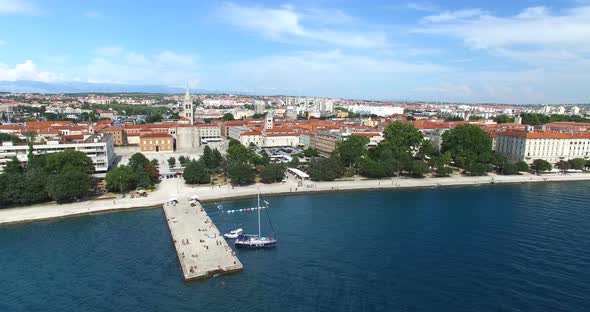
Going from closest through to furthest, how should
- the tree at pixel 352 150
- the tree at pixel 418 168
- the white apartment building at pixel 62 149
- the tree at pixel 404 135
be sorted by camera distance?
the white apartment building at pixel 62 149 < the tree at pixel 418 168 < the tree at pixel 352 150 < the tree at pixel 404 135

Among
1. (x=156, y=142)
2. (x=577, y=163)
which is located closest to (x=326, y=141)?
(x=156, y=142)

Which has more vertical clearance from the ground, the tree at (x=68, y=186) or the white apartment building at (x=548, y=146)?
the white apartment building at (x=548, y=146)

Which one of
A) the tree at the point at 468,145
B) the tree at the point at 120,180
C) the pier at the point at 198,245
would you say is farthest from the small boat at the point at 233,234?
the tree at the point at 468,145

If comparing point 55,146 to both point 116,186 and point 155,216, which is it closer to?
point 116,186

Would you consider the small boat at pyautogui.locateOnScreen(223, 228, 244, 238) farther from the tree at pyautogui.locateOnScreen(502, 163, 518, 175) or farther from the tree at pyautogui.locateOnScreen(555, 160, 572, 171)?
the tree at pyautogui.locateOnScreen(555, 160, 572, 171)

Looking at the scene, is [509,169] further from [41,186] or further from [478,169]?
[41,186]

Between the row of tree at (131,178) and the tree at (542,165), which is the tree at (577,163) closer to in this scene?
the tree at (542,165)

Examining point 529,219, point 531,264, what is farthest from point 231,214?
point 529,219
